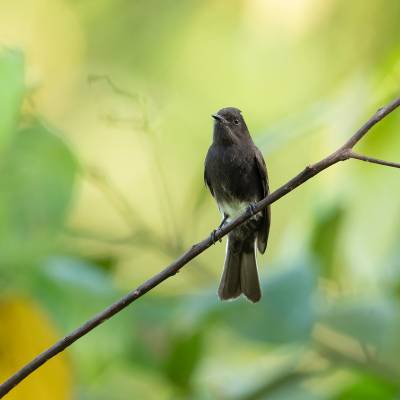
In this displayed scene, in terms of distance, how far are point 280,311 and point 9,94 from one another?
1255 millimetres

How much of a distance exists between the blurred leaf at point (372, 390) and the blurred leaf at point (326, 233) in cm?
56

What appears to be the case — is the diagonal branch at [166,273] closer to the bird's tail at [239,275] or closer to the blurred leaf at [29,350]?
the blurred leaf at [29,350]

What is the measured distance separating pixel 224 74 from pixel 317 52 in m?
0.92

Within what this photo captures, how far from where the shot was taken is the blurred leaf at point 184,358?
379 cm

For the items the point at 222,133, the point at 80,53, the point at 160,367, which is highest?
the point at 80,53

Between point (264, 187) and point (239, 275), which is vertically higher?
A: point (264, 187)

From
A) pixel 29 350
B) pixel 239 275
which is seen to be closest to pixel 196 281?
pixel 239 275

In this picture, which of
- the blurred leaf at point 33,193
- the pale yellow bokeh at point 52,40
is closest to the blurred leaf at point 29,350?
the blurred leaf at point 33,193

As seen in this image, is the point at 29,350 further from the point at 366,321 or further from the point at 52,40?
the point at 52,40

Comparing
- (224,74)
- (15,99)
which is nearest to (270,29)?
(224,74)

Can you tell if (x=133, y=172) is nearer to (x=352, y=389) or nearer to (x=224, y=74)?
(x=224, y=74)

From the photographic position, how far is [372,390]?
11.6ft

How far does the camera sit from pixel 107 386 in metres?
4.61

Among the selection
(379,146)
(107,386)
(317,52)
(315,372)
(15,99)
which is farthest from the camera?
(317,52)
